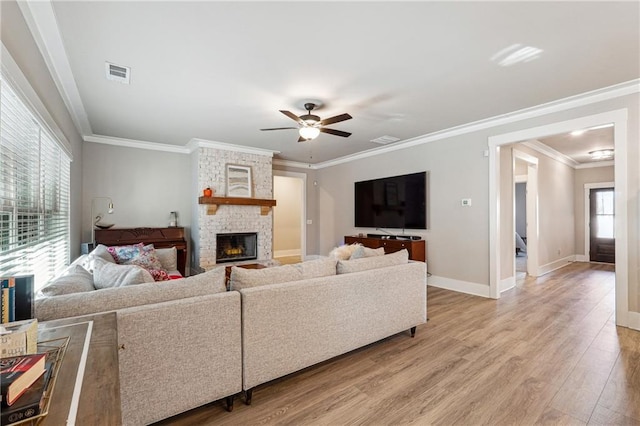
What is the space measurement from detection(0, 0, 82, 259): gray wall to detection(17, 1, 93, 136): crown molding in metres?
0.05

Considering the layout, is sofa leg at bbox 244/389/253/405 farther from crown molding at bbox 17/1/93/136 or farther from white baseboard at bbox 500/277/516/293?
white baseboard at bbox 500/277/516/293

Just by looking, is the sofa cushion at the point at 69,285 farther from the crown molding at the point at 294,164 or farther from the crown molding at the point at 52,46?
the crown molding at the point at 294,164

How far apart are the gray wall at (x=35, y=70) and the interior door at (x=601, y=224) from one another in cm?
1010

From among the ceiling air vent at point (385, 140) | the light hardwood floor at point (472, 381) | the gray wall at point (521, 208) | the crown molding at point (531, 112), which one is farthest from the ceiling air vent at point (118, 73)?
the gray wall at point (521, 208)

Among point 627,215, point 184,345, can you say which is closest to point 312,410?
point 184,345

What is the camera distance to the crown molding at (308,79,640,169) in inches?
122

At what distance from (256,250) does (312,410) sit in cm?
430

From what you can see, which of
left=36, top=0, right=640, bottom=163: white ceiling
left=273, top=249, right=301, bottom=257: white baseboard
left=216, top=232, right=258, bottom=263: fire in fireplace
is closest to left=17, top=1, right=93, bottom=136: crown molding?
left=36, top=0, right=640, bottom=163: white ceiling

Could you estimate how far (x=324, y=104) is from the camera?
3549mm

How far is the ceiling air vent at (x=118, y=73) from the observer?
268 centimetres

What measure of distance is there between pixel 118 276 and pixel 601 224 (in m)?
9.64

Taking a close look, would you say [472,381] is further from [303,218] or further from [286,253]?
[286,253]

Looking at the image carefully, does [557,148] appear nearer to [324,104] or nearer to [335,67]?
[324,104]

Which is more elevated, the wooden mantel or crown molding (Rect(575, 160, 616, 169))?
crown molding (Rect(575, 160, 616, 169))
